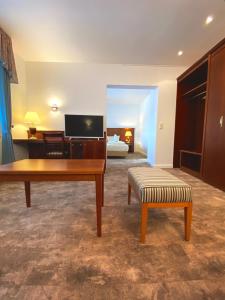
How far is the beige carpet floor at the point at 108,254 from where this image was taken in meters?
0.97

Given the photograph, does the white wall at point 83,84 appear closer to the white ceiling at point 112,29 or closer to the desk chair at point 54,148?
the white ceiling at point 112,29

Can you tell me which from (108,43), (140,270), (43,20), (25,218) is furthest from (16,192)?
(108,43)

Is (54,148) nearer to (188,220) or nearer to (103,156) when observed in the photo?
(103,156)

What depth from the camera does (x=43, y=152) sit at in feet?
12.6

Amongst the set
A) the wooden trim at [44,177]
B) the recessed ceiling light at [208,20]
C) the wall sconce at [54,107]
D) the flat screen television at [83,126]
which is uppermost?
the recessed ceiling light at [208,20]

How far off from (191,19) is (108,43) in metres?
1.55

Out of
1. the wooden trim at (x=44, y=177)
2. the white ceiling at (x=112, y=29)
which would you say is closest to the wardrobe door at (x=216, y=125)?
the white ceiling at (x=112, y=29)

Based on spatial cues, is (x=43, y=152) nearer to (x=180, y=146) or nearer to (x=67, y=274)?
(x=67, y=274)

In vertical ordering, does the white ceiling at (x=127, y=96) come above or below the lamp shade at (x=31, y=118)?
above

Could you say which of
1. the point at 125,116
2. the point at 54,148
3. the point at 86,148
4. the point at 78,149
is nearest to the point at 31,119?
the point at 54,148

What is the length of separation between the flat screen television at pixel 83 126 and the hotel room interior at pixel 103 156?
0.08 feet

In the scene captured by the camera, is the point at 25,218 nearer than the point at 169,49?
Yes

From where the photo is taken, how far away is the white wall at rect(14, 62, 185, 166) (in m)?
4.50

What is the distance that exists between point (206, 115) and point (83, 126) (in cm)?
276
